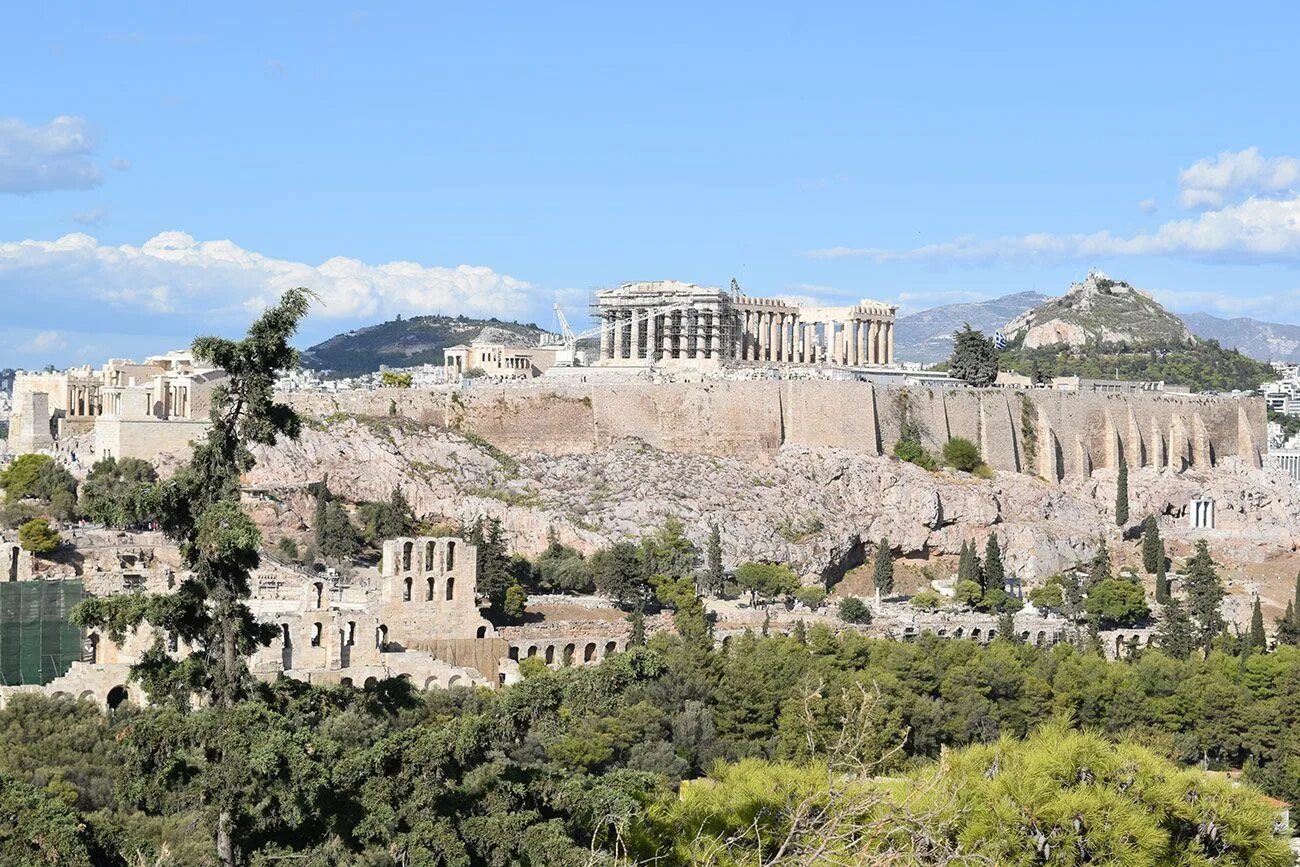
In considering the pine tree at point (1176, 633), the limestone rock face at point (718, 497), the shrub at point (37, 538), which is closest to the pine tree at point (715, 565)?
the limestone rock face at point (718, 497)

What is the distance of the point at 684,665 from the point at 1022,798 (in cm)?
1737

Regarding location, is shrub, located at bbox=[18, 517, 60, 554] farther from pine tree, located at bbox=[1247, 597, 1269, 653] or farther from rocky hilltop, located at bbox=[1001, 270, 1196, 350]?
rocky hilltop, located at bbox=[1001, 270, 1196, 350]

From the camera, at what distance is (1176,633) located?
54.4 meters

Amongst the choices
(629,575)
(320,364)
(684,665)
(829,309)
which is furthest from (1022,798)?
(320,364)

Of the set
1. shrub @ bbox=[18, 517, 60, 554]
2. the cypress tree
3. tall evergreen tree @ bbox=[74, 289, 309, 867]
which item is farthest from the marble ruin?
tall evergreen tree @ bbox=[74, 289, 309, 867]

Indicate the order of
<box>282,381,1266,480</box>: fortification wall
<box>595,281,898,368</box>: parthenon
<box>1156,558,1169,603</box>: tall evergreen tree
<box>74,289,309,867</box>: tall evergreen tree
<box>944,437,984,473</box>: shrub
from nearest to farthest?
<box>74,289,309,867</box>: tall evergreen tree → <box>1156,558,1169,603</box>: tall evergreen tree → <box>282,381,1266,480</box>: fortification wall → <box>944,437,984,473</box>: shrub → <box>595,281,898,368</box>: parthenon

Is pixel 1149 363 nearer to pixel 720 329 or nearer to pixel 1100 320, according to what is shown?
pixel 1100 320

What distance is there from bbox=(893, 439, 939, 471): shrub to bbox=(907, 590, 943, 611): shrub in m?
10.3

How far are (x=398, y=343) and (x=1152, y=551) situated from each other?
4363 inches

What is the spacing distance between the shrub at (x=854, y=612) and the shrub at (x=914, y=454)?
45.6 ft

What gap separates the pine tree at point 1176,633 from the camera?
53875mm

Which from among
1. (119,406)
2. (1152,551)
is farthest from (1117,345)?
(119,406)

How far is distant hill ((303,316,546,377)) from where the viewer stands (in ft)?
509

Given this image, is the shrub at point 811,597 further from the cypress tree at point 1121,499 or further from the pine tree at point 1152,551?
the cypress tree at point 1121,499
